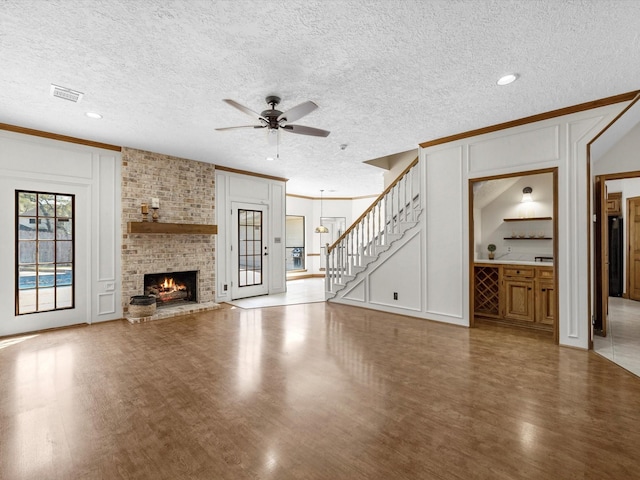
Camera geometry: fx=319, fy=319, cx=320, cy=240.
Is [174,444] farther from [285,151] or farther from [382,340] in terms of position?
[285,151]

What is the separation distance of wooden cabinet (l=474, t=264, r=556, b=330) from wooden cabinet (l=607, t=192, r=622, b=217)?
388 cm

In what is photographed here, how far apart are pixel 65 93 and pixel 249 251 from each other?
4.64 meters

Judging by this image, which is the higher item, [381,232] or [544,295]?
[381,232]

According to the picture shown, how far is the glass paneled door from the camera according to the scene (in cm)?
724

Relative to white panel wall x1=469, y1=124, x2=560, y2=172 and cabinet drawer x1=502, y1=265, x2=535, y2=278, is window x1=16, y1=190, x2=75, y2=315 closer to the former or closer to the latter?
white panel wall x1=469, y1=124, x2=560, y2=172

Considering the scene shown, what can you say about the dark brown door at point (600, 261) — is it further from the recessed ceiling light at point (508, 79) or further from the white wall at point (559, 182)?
the recessed ceiling light at point (508, 79)

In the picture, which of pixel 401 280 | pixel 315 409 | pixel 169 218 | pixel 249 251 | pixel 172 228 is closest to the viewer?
pixel 315 409

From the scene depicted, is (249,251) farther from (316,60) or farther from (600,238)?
(600,238)

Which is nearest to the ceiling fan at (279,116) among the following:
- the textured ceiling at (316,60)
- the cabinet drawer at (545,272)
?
the textured ceiling at (316,60)

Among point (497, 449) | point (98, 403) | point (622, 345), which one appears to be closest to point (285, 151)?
point (98, 403)

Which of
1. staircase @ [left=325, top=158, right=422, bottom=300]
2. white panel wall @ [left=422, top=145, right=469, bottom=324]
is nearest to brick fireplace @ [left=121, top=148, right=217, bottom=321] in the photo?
Answer: staircase @ [left=325, top=158, right=422, bottom=300]

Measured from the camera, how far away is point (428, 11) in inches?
88.5

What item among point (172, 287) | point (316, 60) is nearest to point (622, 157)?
point (316, 60)

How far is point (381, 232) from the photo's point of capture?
232 inches
